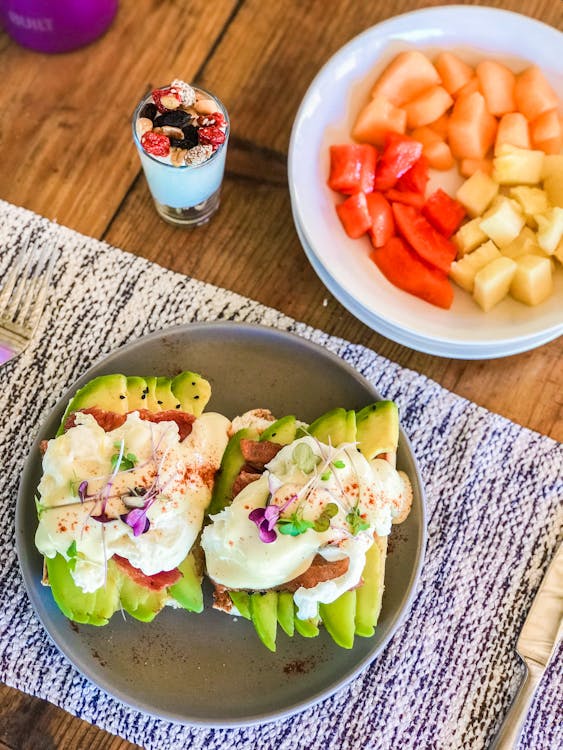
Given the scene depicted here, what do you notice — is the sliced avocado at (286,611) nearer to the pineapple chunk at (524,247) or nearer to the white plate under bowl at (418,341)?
the white plate under bowl at (418,341)

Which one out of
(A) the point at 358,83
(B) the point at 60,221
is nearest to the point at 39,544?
(B) the point at 60,221

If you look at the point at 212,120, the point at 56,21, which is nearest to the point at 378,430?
the point at 212,120

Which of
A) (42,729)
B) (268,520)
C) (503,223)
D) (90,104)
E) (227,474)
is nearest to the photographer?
(268,520)

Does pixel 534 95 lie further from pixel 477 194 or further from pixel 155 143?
pixel 155 143

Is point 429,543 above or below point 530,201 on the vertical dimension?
below

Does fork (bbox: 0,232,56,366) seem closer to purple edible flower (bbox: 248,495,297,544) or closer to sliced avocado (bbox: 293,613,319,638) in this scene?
purple edible flower (bbox: 248,495,297,544)

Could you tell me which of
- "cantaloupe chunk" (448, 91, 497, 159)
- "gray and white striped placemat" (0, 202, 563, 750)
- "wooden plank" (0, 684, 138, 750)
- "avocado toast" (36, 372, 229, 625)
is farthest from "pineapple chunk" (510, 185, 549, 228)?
"wooden plank" (0, 684, 138, 750)

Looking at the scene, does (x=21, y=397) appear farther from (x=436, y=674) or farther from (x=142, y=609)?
(x=436, y=674)

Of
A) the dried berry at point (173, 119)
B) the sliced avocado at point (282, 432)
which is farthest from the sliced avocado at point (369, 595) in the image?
the dried berry at point (173, 119)
